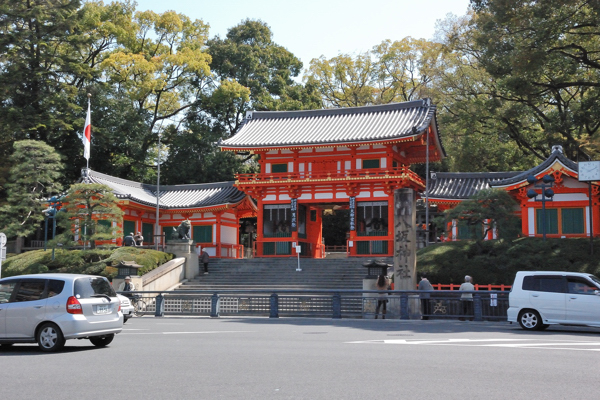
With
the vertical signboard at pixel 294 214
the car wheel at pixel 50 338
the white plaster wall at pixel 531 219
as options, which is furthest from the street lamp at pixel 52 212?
the white plaster wall at pixel 531 219

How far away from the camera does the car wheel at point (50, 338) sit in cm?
1187

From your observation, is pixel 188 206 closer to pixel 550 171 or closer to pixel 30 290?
pixel 550 171

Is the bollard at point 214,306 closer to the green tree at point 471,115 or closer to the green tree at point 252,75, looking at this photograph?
the green tree at point 471,115

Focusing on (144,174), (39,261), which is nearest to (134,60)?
(144,174)

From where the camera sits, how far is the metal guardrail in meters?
19.7

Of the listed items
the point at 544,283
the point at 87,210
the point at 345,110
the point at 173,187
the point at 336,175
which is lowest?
the point at 544,283

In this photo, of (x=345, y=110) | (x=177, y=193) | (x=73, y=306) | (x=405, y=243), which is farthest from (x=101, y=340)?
(x=345, y=110)

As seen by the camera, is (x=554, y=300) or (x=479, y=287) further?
(x=479, y=287)

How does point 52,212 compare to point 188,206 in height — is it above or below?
below

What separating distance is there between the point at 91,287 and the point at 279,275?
19841mm

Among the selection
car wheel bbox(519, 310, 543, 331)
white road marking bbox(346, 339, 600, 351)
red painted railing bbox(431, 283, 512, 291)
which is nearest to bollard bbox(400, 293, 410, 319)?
car wheel bbox(519, 310, 543, 331)

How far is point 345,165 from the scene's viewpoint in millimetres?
39875

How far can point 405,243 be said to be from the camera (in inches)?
845

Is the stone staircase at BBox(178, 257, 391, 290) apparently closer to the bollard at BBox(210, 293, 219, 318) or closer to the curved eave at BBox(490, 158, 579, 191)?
the bollard at BBox(210, 293, 219, 318)
